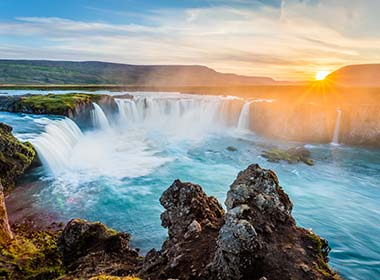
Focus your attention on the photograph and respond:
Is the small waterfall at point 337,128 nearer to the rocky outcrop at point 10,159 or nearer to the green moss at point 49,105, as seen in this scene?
the green moss at point 49,105

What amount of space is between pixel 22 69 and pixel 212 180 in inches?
6977

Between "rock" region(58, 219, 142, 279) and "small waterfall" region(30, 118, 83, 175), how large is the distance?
13738 mm

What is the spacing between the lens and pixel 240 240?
5.98 metres

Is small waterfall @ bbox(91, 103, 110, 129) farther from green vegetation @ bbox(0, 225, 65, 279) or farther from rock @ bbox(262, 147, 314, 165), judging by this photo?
green vegetation @ bbox(0, 225, 65, 279)

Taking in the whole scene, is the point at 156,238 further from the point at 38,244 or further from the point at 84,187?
the point at 84,187

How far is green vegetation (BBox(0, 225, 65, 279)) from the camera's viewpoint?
8453 millimetres

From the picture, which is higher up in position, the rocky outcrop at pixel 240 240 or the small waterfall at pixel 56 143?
the rocky outcrop at pixel 240 240

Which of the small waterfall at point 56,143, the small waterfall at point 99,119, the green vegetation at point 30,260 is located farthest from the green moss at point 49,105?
the green vegetation at point 30,260

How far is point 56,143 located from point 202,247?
903 inches

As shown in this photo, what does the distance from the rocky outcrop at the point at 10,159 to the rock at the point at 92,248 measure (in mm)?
8643

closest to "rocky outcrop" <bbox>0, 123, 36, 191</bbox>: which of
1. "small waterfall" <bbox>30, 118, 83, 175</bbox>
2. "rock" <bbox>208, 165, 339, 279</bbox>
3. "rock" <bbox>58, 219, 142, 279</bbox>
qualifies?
"small waterfall" <bbox>30, 118, 83, 175</bbox>

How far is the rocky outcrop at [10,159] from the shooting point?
644 inches

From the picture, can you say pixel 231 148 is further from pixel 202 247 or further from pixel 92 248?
pixel 202 247

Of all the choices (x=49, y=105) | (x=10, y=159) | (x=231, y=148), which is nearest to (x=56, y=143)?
(x=10, y=159)
